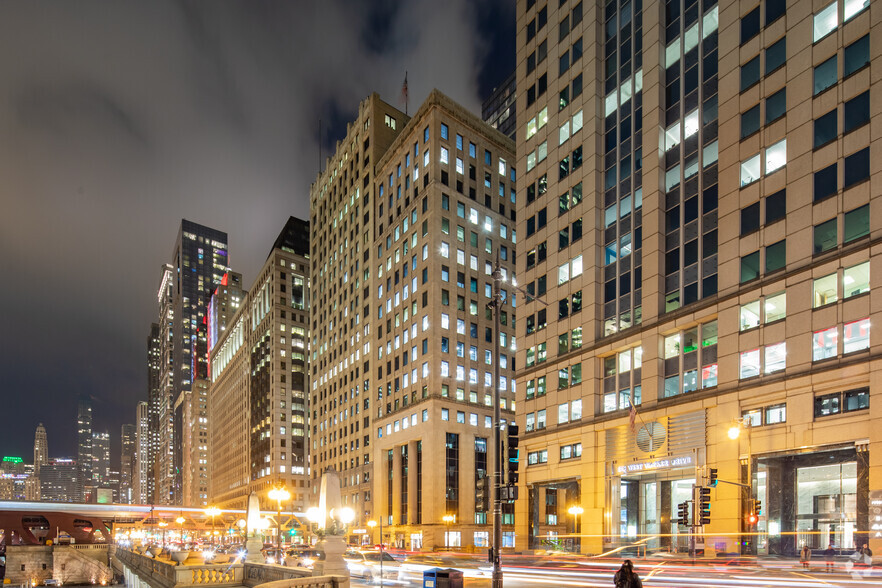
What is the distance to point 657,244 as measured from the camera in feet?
147

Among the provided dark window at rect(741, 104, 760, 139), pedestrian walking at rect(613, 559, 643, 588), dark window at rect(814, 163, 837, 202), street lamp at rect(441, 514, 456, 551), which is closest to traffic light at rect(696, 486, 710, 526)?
pedestrian walking at rect(613, 559, 643, 588)

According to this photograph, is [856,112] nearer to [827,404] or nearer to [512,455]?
[827,404]

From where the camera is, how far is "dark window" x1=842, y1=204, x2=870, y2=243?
32688mm

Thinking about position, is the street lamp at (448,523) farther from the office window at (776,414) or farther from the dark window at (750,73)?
the dark window at (750,73)

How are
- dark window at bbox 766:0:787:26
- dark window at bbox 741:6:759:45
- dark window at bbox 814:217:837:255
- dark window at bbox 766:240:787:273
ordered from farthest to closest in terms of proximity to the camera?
dark window at bbox 741:6:759:45, dark window at bbox 766:0:787:26, dark window at bbox 766:240:787:273, dark window at bbox 814:217:837:255

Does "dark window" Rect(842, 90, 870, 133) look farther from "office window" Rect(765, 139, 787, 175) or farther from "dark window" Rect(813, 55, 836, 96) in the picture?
"office window" Rect(765, 139, 787, 175)

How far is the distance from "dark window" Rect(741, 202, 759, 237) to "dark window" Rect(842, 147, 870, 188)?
5.24 meters

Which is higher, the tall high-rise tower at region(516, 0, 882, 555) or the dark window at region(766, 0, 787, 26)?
the dark window at region(766, 0, 787, 26)

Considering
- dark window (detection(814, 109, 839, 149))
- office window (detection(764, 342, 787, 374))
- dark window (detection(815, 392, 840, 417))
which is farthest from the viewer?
office window (detection(764, 342, 787, 374))

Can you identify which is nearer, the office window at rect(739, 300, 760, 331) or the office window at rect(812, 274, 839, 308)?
the office window at rect(812, 274, 839, 308)

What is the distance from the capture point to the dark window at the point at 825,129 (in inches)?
1378

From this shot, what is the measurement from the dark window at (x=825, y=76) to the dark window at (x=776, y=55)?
2.54 metres

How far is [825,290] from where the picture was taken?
3425 centimetres

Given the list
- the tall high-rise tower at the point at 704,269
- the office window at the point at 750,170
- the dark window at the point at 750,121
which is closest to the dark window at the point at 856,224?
the tall high-rise tower at the point at 704,269
